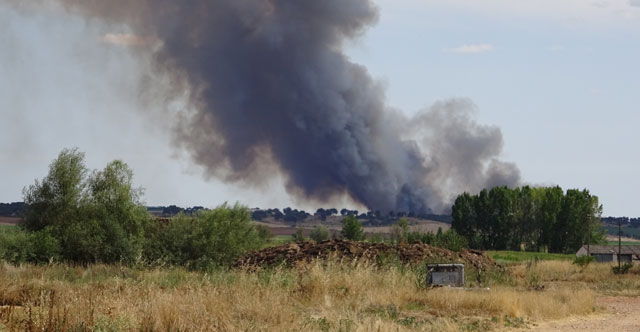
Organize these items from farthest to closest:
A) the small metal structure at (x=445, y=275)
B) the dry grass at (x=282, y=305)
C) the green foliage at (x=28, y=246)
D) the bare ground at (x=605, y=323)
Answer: the green foliage at (x=28, y=246), the small metal structure at (x=445, y=275), the bare ground at (x=605, y=323), the dry grass at (x=282, y=305)

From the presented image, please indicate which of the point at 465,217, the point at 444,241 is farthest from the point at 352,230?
the point at 444,241

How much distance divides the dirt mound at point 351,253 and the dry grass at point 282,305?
35.1 feet

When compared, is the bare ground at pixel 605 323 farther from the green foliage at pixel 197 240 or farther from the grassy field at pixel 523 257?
the grassy field at pixel 523 257

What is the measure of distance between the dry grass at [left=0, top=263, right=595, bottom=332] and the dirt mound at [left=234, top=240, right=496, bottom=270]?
10700 mm

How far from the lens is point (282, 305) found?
1645cm

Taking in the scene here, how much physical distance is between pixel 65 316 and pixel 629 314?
15.9 metres

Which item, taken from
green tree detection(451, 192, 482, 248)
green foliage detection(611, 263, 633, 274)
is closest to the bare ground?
green foliage detection(611, 263, 633, 274)

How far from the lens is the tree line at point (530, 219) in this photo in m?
120

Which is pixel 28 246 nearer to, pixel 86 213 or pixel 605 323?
pixel 86 213

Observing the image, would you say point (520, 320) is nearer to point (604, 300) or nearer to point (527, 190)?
point (604, 300)

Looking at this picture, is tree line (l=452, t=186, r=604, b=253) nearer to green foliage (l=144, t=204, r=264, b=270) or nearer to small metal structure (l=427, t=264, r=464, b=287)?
green foliage (l=144, t=204, r=264, b=270)

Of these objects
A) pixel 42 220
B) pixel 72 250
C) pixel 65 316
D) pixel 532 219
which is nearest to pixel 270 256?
pixel 72 250

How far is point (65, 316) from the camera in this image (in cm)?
1359

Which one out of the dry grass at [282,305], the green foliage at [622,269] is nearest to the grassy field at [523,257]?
the green foliage at [622,269]
